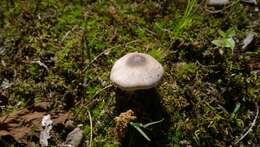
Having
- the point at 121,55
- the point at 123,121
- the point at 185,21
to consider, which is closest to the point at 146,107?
the point at 123,121

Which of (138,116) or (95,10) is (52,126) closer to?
(138,116)

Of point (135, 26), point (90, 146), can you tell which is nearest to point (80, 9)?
point (135, 26)

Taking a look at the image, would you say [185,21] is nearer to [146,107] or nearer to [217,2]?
[217,2]

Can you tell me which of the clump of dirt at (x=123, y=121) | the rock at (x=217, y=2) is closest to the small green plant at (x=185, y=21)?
the rock at (x=217, y=2)

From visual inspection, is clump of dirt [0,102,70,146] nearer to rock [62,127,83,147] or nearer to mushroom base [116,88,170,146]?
rock [62,127,83,147]

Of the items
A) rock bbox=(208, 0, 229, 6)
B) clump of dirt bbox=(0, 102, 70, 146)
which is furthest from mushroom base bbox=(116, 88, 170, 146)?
rock bbox=(208, 0, 229, 6)

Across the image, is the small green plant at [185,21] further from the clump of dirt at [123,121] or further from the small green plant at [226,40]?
the clump of dirt at [123,121]
